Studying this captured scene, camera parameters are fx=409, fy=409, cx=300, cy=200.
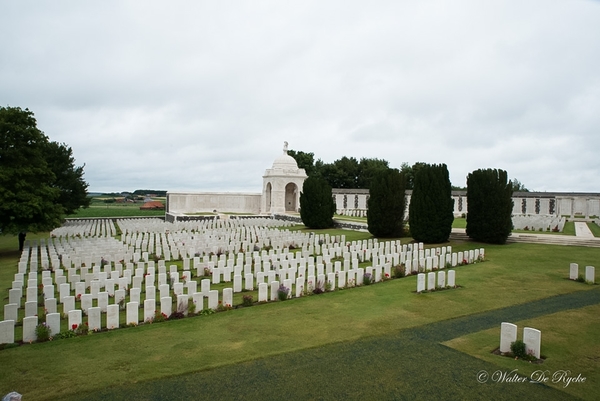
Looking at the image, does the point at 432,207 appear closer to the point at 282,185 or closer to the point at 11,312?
the point at 11,312

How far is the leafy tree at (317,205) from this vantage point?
29.3m

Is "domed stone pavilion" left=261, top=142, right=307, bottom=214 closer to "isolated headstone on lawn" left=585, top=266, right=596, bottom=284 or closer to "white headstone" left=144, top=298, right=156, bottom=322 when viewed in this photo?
"isolated headstone on lawn" left=585, top=266, right=596, bottom=284

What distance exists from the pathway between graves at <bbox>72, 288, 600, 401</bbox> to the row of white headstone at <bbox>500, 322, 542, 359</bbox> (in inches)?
24.0

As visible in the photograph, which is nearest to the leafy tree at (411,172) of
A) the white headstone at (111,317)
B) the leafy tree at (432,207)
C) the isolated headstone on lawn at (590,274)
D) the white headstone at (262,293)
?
the leafy tree at (432,207)

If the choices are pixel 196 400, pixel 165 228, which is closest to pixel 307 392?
pixel 196 400

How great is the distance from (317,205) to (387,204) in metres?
7.65

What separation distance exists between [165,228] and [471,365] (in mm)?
23844

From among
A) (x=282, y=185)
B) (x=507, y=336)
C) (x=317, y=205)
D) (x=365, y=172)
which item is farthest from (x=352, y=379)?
(x=365, y=172)

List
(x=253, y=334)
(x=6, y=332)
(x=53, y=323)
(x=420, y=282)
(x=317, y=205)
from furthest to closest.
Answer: (x=317, y=205)
(x=420, y=282)
(x=253, y=334)
(x=53, y=323)
(x=6, y=332)

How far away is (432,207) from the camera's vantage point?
1995 centimetres

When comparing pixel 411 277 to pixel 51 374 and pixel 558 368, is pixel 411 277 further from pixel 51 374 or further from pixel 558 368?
pixel 51 374

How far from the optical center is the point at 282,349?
22.9ft

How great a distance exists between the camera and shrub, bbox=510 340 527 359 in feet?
21.2

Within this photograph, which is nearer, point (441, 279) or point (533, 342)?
point (533, 342)
